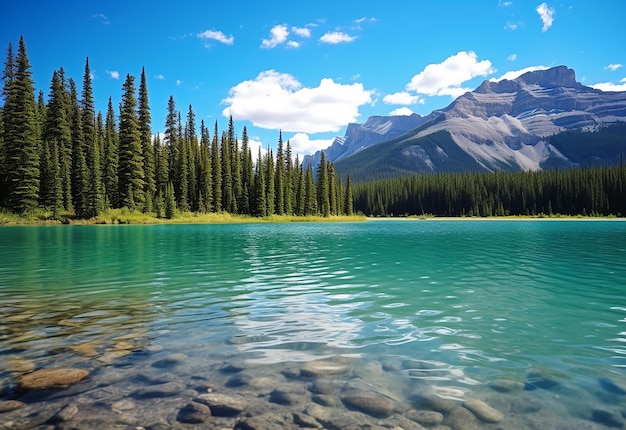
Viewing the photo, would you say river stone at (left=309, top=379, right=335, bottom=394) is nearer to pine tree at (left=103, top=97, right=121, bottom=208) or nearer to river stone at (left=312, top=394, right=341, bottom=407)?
river stone at (left=312, top=394, right=341, bottom=407)

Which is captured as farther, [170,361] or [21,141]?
[21,141]

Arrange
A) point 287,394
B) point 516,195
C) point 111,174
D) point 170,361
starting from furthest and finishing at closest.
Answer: point 516,195 < point 111,174 < point 170,361 < point 287,394

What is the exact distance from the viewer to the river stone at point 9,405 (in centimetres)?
605

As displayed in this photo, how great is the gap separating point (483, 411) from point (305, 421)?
261cm

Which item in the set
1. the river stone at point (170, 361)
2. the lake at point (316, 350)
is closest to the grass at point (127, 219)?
the lake at point (316, 350)

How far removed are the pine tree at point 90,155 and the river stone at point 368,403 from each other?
7368 cm

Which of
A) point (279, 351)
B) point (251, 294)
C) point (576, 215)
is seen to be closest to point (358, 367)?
point (279, 351)

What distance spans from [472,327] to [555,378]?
3469mm

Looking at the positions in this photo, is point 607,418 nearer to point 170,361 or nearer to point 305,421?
point 305,421

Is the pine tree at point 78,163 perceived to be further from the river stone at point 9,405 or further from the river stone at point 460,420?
the river stone at point 460,420

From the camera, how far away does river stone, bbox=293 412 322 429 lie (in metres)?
5.71

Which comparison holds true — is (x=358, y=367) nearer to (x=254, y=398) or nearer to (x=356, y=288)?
(x=254, y=398)

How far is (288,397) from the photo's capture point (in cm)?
665

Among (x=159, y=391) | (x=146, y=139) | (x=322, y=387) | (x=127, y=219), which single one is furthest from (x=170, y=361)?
(x=146, y=139)
